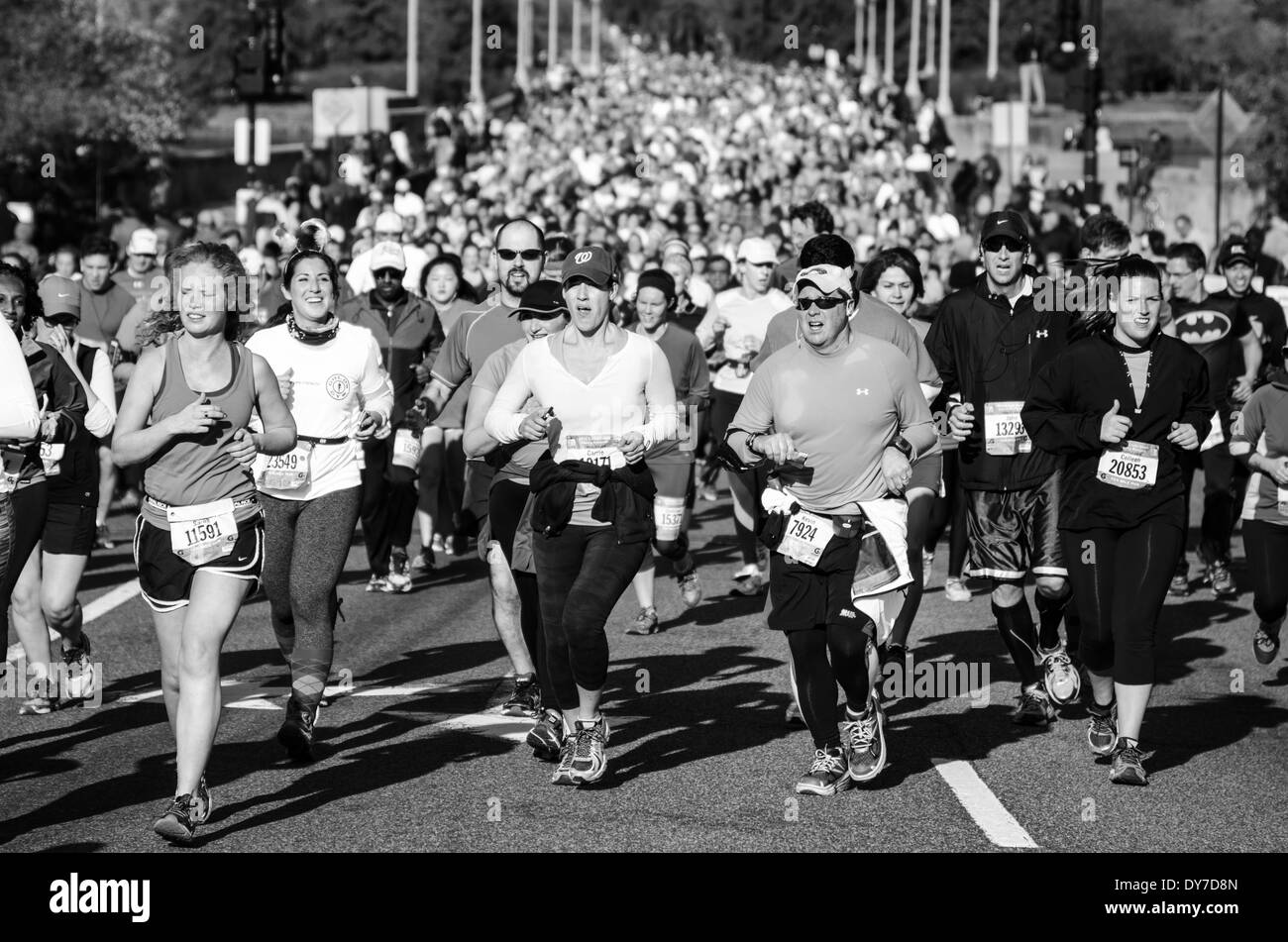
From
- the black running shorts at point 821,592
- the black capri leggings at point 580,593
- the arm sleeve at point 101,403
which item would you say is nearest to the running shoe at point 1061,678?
the black running shorts at point 821,592

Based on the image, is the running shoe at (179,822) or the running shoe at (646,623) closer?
the running shoe at (179,822)

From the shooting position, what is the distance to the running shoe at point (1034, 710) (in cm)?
993

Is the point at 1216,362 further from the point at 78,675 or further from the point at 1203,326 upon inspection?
the point at 78,675

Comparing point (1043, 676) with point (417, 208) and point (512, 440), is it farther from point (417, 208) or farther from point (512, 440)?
point (417, 208)

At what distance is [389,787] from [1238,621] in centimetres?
673

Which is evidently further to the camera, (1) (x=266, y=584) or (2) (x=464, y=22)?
(2) (x=464, y=22)

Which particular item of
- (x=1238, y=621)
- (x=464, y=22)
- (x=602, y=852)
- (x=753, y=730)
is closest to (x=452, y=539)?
(x=1238, y=621)

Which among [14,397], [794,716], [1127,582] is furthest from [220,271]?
[1127,582]

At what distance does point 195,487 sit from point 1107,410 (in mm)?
3671

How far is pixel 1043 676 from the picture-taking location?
996 centimetres

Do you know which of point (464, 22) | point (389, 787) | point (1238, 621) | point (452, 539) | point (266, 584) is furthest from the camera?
point (464, 22)

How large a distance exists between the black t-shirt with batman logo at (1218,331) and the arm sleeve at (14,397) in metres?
9.40

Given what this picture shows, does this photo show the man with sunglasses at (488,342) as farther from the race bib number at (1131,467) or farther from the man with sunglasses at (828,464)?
the race bib number at (1131,467)

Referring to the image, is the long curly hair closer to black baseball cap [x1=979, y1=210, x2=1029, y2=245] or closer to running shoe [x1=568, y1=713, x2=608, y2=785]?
running shoe [x1=568, y1=713, x2=608, y2=785]
